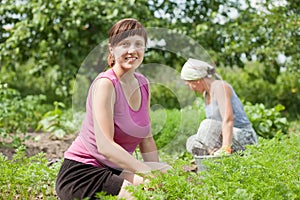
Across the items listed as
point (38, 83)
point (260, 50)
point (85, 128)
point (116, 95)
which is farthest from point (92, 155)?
point (38, 83)

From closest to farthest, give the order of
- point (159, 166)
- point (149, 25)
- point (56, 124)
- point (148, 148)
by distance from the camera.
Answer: point (159, 166) → point (148, 148) → point (56, 124) → point (149, 25)

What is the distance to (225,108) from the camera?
433 cm

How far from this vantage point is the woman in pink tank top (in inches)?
112

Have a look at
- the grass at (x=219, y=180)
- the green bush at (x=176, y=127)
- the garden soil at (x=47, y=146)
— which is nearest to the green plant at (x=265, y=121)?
the green bush at (x=176, y=127)

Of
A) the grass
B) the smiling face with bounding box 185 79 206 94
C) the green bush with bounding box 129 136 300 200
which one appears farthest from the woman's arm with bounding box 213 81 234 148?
the green bush with bounding box 129 136 300 200

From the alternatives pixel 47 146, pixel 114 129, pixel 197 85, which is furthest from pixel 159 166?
pixel 47 146

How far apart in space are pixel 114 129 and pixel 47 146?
340 centimetres

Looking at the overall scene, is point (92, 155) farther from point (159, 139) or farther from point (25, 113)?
point (25, 113)

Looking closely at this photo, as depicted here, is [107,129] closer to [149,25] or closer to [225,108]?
[225,108]

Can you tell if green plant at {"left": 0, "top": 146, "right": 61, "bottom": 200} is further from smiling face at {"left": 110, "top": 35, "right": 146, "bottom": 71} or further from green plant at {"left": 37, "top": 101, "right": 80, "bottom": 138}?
green plant at {"left": 37, "top": 101, "right": 80, "bottom": 138}

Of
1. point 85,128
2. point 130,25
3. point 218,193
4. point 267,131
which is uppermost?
point 130,25

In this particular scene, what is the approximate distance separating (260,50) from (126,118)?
5842 mm

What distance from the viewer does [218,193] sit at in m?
2.35

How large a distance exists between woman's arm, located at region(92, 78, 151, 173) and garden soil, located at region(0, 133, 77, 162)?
2.44m
